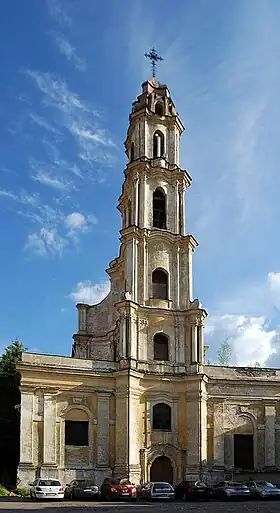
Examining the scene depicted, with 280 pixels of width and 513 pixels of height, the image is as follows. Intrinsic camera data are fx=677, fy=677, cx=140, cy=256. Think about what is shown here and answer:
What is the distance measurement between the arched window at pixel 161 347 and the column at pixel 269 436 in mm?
7654

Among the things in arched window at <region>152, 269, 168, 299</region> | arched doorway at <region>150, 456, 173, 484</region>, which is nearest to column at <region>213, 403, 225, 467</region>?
arched doorway at <region>150, 456, 173, 484</region>

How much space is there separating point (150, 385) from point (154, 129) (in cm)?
1866

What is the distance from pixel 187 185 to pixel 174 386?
14.8 meters

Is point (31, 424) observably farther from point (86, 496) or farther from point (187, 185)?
point (187, 185)

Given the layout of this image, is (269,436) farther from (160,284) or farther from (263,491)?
(160,284)

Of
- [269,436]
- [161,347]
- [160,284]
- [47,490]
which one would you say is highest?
[160,284]

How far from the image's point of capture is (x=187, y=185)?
4925 cm

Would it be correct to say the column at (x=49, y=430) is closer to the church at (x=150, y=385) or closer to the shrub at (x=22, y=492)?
the church at (x=150, y=385)

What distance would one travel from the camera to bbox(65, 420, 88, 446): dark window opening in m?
41.0

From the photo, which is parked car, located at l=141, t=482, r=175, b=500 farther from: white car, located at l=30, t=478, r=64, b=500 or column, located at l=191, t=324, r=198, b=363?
column, located at l=191, t=324, r=198, b=363

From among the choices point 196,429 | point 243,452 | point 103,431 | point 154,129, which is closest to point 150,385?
point 196,429

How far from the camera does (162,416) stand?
141 feet

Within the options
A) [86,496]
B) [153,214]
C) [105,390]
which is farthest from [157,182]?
[86,496]

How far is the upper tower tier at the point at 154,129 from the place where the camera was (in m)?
48.9
